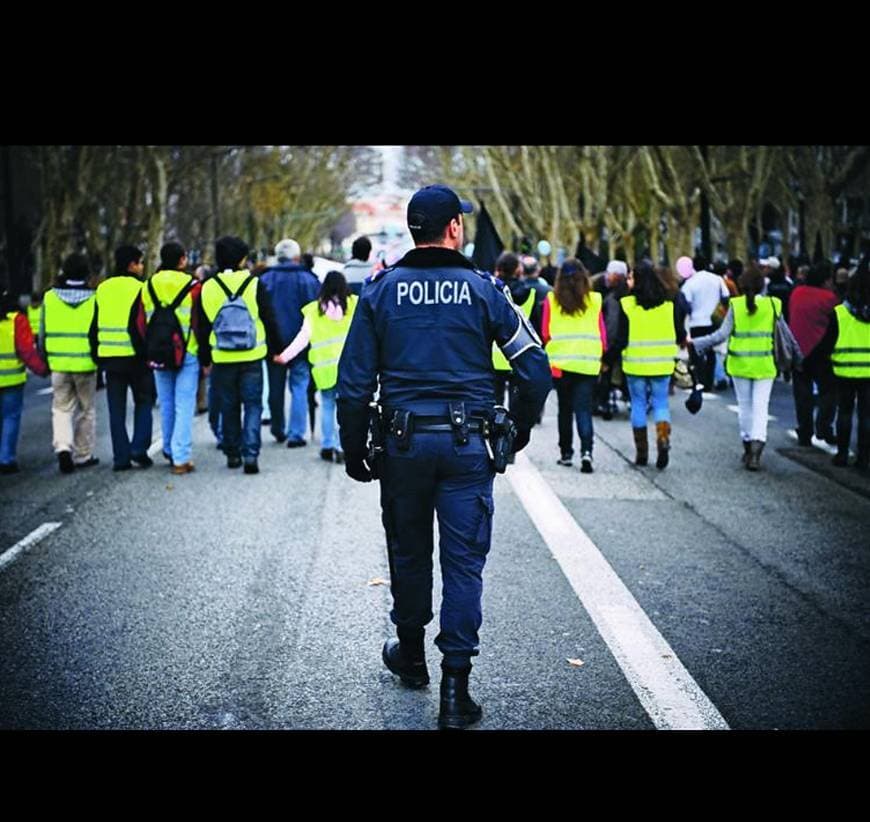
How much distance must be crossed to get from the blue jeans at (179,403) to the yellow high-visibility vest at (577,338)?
121 inches

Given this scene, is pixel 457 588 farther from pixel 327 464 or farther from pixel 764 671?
A: pixel 327 464

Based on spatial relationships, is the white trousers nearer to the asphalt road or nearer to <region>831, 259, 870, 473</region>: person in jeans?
the asphalt road

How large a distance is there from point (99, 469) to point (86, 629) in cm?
546

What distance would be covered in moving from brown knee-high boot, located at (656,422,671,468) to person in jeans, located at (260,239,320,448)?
354 centimetres

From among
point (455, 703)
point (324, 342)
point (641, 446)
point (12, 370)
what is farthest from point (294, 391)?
point (455, 703)

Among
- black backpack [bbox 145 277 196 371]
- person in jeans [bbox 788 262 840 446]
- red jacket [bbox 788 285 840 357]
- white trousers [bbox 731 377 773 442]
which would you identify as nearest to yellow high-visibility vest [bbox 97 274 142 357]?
black backpack [bbox 145 277 196 371]

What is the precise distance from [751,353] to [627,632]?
5.70 meters

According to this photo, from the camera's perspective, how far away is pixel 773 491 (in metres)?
10.4

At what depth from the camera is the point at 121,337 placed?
11383 millimetres

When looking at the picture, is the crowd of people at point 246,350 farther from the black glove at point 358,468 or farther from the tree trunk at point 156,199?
the tree trunk at point 156,199

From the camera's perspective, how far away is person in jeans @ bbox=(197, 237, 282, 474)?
11164 millimetres
